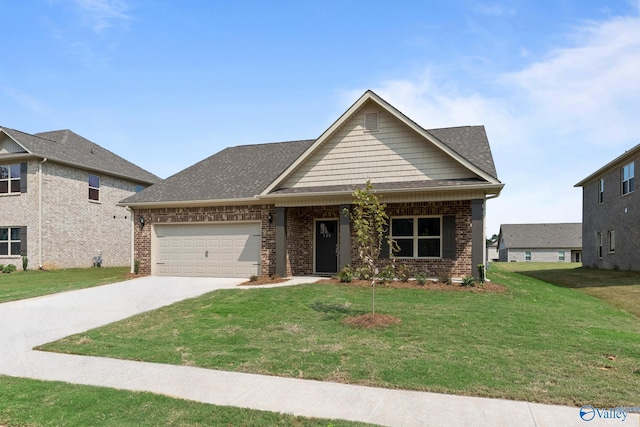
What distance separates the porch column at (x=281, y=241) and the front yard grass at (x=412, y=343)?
4.24 meters

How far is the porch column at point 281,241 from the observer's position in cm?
1540

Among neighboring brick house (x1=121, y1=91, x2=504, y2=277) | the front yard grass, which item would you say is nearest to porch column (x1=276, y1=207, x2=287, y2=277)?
neighboring brick house (x1=121, y1=91, x2=504, y2=277)

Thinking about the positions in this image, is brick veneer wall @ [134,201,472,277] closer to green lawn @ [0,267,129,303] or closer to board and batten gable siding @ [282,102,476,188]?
board and batten gable siding @ [282,102,476,188]

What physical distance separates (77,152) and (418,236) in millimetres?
21421

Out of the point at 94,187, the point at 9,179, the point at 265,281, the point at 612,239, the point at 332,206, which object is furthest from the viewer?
the point at 94,187

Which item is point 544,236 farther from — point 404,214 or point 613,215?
point 404,214

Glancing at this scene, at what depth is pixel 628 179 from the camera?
22188 millimetres

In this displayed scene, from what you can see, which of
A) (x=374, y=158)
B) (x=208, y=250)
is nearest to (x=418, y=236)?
(x=374, y=158)

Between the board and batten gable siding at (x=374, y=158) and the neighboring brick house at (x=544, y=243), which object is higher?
the board and batten gable siding at (x=374, y=158)

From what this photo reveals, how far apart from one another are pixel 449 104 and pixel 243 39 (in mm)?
7508

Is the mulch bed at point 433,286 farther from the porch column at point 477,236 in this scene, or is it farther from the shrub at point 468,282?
the porch column at point 477,236

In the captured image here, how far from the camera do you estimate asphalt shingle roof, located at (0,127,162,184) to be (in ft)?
72.7

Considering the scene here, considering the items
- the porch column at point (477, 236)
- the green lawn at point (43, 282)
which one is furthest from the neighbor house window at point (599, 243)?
the green lawn at point (43, 282)

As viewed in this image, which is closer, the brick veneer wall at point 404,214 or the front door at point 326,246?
the brick veneer wall at point 404,214
